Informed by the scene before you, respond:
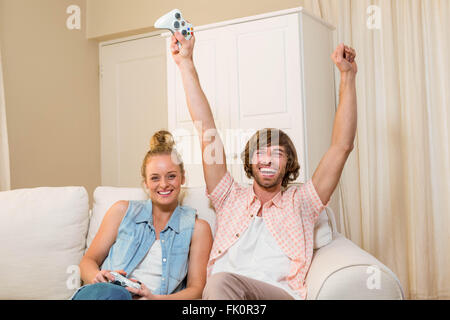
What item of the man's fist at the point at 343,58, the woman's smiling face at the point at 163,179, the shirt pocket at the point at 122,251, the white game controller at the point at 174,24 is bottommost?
the shirt pocket at the point at 122,251

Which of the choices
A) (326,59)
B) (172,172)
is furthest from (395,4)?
(172,172)

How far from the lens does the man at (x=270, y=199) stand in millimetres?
1528

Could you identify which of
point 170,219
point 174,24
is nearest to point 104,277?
point 170,219

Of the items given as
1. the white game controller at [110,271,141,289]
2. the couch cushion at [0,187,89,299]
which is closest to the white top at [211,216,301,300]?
the white game controller at [110,271,141,289]

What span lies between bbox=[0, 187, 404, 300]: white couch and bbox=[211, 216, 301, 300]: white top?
0.33 ft

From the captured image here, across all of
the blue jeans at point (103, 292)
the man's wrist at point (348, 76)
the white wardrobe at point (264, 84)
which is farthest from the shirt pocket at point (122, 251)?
the white wardrobe at point (264, 84)

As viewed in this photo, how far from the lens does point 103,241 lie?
63.5 inches

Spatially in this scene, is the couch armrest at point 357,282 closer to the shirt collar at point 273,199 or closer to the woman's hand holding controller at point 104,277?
the shirt collar at point 273,199

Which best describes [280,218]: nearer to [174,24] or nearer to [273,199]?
[273,199]

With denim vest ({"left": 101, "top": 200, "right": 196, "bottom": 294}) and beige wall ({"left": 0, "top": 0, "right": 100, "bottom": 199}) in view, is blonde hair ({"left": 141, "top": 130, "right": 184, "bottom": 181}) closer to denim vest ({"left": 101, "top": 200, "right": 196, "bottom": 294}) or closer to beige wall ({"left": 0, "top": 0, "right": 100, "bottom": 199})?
denim vest ({"left": 101, "top": 200, "right": 196, "bottom": 294})

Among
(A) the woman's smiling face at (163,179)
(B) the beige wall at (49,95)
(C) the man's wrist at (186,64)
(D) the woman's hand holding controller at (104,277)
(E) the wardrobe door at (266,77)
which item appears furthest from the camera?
(B) the beige wall at (49,95)

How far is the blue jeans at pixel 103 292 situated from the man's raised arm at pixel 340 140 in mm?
755

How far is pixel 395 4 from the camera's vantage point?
2846 millimetres
